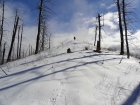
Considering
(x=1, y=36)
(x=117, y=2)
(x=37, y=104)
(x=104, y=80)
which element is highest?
(x=117, y=2)

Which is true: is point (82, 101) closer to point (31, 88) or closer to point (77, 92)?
point (77, 92)

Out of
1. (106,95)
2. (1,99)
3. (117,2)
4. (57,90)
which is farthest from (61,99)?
(117,2)

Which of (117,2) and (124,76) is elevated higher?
(117,2)

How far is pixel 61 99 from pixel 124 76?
3.05m

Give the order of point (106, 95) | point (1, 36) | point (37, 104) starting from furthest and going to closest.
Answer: point (1, 36) → point (106, 95) → point (37, 104)

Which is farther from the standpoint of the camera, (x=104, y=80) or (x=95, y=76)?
(x=95, y=76)

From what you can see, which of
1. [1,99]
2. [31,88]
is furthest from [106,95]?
[1,99]

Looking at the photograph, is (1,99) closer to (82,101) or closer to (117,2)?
(82,101)

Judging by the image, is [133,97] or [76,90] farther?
[76,90]

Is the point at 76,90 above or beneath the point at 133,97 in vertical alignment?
above

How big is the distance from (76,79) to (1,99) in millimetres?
2622

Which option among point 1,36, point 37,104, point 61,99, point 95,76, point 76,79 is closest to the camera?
point 37,104

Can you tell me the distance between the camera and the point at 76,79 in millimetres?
5488

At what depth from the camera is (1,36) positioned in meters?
21.7
